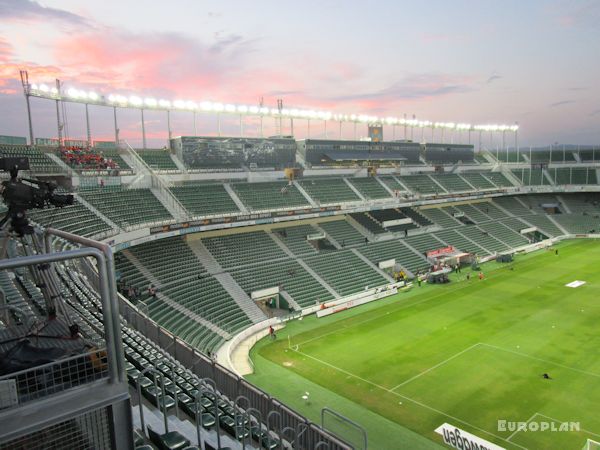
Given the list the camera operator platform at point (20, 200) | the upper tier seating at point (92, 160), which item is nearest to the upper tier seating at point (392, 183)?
the upper tier seating at point (92, 160)

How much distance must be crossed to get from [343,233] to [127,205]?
66.7ft

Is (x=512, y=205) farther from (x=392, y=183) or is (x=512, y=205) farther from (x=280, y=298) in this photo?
(x=280, y=298)

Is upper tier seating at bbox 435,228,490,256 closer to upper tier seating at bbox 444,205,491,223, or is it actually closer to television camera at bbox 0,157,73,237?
upper tier seating at bbox 444,205,491,223

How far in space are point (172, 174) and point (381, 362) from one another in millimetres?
25602

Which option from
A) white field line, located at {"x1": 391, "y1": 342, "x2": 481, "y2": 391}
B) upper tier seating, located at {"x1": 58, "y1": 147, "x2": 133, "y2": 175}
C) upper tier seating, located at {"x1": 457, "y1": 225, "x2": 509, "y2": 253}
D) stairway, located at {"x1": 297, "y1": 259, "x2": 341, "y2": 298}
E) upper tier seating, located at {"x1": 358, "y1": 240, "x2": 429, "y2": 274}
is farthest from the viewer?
upper tier seating, located at {"x1": 457, "y1": 225, "x2": 509, "y2": 253}

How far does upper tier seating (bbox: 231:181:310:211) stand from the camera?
131 ft

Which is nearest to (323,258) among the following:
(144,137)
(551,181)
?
(144,137)

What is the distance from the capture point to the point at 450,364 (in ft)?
72.2

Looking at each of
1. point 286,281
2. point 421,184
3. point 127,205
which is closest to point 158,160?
point 127,205

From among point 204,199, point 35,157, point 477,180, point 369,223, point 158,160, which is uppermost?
point 35,157

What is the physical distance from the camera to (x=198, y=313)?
27125 millimetres

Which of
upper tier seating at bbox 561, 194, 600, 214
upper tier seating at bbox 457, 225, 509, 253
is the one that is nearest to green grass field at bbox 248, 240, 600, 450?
upper tier seating at bbox 457, 225, 509, 253

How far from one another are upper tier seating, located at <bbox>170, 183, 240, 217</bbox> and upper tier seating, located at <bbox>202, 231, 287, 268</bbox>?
7.32ft

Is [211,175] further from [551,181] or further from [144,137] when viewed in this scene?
[551,181]
